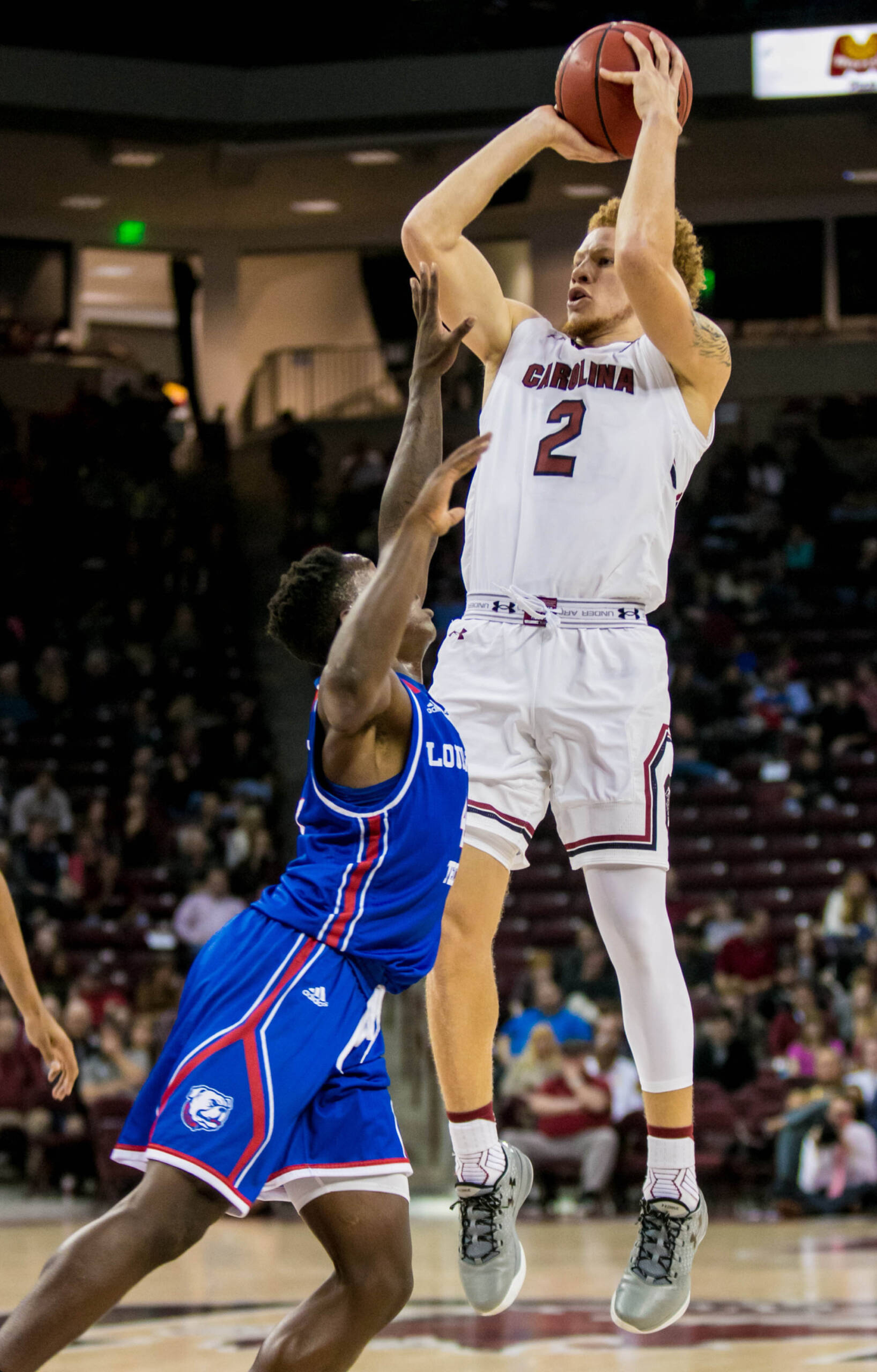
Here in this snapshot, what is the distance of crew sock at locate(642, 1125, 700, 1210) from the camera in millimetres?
4355

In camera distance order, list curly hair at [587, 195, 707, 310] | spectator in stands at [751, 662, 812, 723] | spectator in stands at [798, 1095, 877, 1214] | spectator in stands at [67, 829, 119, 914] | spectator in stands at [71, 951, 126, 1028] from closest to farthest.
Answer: curly hair at [587, 195, 707, 310], spectator in stands at [798, 1095, 877, 1214], spectator in stands at [71, 951, 126, 1028], spectator in stands at [67, 829, 119, 914], spectator in stands at [751, 662, 812, 723]

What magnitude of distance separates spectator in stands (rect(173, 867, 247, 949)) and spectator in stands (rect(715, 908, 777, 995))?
138 inches

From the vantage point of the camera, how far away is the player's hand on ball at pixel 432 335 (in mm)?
4117

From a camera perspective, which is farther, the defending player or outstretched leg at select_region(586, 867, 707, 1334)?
outstretched leg at select_region(586, 867, 707, 1334)

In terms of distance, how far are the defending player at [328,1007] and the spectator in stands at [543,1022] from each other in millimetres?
7777

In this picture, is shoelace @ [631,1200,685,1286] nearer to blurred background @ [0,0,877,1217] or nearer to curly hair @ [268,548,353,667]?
curly hair @ [268,548,353,667]

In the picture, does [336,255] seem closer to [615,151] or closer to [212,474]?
[212,474]

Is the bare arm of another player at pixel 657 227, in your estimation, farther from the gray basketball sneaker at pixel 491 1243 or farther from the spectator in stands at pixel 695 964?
the spectator in stands at pixel 695 964

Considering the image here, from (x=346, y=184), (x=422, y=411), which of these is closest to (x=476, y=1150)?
(x=422, y=411)

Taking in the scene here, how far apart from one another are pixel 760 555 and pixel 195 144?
7150mm

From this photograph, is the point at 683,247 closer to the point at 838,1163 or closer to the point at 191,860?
the point at 838,1163

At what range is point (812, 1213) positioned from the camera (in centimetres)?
1120

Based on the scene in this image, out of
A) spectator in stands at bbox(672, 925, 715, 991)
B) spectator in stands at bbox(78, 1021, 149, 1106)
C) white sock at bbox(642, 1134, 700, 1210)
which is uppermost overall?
white sock at bbox(642, 1134, 700, 1210)

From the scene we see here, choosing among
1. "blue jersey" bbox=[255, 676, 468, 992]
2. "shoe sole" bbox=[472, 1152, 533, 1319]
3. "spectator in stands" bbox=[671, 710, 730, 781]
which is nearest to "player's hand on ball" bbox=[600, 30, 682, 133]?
"blue jersey" bbox=[255, 676, 468, 992]
